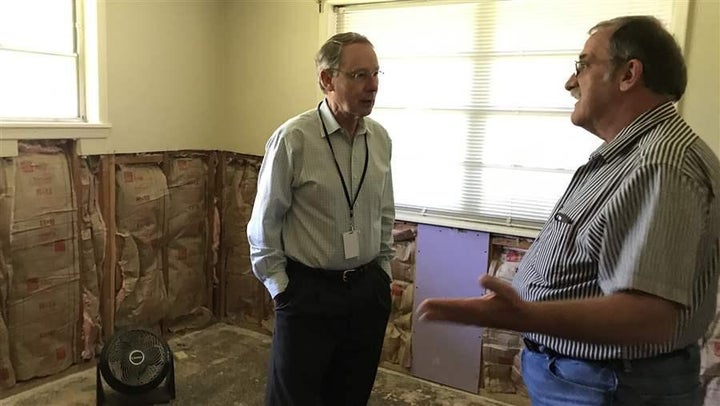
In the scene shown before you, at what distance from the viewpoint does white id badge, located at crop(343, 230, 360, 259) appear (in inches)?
84.3

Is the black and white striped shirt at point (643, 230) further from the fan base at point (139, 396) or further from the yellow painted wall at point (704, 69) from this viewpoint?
the fan base at point (139, 396)

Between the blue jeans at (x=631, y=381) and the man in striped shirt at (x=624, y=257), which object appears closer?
the man in striped shirt at (x=624, y=257)

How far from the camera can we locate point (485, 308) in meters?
1.09

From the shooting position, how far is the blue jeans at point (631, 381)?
3.92 ft

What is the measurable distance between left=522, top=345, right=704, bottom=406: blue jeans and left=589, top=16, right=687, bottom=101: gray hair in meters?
0.54

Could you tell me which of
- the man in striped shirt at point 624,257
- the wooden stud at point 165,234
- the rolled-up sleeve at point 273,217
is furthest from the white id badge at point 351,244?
the wooden stud at point 165,234

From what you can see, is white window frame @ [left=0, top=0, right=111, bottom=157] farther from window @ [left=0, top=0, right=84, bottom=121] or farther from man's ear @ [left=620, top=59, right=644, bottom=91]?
man's ear @ [left=620, top=59, right=644, bottom=91]

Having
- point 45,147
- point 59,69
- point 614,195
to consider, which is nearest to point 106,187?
point 45,147

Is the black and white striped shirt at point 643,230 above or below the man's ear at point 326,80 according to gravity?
below

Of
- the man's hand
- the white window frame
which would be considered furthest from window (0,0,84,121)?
the man's hand

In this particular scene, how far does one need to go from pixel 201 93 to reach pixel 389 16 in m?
1.30

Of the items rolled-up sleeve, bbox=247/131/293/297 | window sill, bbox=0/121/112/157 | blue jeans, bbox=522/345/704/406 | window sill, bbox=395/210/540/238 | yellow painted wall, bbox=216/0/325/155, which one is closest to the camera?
blue jeans, bbox=522/345/704/406

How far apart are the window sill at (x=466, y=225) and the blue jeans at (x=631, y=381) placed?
162 cm

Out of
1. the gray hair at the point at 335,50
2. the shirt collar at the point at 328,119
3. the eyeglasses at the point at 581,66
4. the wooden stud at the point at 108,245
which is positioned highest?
A: the gray hair at the point at 335,50
